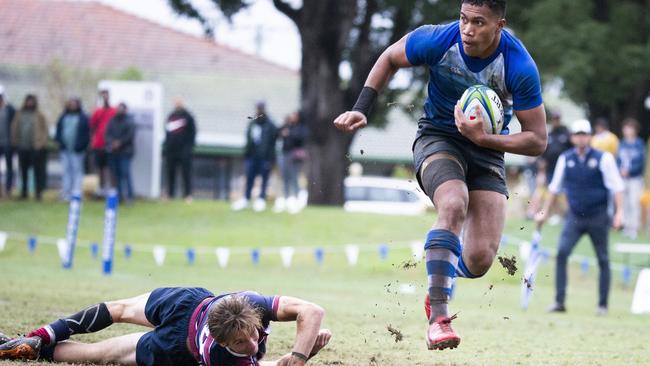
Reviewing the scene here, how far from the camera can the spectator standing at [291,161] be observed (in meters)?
24.8

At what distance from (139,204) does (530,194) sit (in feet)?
29.8

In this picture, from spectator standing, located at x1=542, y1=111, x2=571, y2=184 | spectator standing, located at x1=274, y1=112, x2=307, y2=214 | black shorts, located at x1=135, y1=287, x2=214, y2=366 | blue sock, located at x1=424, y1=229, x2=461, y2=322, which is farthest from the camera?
spectator standing, located at x1=274, y1=112, x2=307, y2=214

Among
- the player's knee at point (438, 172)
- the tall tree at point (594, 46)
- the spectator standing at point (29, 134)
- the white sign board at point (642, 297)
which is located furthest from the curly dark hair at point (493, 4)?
the tall tree at point (594, 46)

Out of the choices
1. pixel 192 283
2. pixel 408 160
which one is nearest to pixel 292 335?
pixel 192 283

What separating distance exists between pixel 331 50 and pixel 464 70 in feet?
63.0

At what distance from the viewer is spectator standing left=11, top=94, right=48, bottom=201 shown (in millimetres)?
24281

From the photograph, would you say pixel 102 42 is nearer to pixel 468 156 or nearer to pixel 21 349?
pixel 468 156

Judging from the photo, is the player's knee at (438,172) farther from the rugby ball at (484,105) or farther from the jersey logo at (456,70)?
the jersey logo at (456,70)

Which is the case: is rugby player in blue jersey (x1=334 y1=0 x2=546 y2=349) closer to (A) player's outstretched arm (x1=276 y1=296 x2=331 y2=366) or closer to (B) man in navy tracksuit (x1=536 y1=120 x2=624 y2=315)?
(A) player's outstretched arm (x1=276 y1=296 x2=331 y2=366)

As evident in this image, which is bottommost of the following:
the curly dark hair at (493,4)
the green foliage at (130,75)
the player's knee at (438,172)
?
the player's knee at (438,172)

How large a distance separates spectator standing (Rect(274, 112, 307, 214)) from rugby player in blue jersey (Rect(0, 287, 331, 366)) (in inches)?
659

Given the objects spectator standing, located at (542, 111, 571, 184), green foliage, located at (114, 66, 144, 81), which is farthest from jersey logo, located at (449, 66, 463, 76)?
green foliage, located at (114, 66, 144, 81)

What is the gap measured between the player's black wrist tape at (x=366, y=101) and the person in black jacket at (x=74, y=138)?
1600 cm

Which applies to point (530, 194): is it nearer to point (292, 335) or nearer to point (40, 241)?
point (40, 241)
